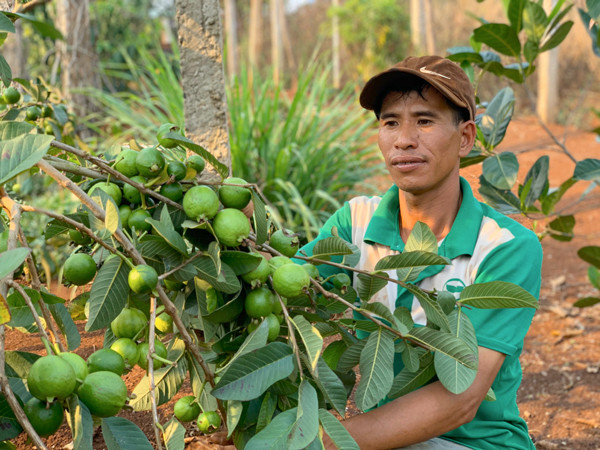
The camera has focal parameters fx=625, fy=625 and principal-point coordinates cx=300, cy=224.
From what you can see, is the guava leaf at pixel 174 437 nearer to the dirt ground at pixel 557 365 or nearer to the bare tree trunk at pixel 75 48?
the dirt ground at pixel 557 365

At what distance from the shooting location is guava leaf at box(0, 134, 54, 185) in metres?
0.82

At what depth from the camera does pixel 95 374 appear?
827 mm

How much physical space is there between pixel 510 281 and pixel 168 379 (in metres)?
0.90

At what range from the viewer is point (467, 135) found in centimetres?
184

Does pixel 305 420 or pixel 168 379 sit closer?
pixel 305 420

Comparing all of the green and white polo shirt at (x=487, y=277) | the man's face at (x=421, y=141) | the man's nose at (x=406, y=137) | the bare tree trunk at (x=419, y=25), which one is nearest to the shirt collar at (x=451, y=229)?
the green and white polo shirt at (x=487, y=277)

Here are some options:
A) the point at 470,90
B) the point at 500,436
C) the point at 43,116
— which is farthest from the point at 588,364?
the point at 43,116

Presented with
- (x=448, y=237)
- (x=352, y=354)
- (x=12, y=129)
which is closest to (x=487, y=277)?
(x=448, y=237)

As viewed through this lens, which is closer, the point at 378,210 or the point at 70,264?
the point at 70,264

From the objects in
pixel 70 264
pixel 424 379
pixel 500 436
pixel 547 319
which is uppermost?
pixel 70 264

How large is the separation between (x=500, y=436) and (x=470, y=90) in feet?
3.11

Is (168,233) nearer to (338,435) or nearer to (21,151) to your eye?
(21,151)

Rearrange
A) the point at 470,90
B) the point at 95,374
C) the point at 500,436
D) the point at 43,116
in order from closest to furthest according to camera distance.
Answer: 1. the point at 95,374
2. the point at 500,436
3. the point at 470,90
4. the point at 43,116

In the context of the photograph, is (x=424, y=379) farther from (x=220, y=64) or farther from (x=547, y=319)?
(x=547, y=319)
